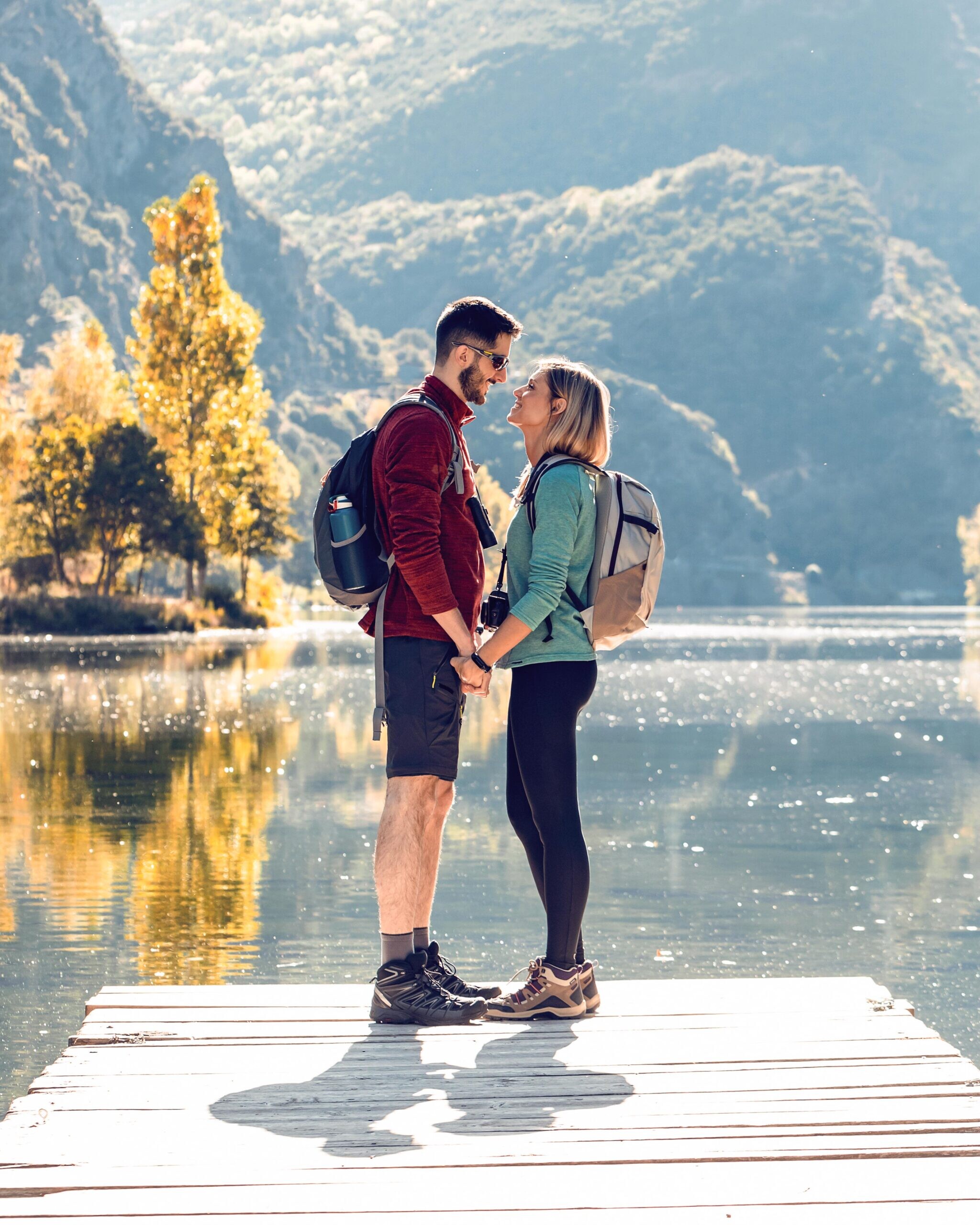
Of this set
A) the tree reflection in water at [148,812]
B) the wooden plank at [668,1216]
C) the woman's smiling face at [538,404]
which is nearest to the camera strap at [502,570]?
the woman's smiling face at [538,404]

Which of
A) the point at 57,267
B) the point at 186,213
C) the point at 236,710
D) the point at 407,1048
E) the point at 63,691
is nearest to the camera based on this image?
the point at 407,1048

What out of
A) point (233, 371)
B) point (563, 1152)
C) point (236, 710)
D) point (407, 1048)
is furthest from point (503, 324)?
point (233, 371)

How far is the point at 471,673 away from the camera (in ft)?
17.1

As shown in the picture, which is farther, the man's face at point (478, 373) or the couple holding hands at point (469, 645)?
the man's face at point (478, 373)

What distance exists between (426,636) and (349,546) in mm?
395

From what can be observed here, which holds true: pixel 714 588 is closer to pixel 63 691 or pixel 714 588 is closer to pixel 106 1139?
pixel 63 691

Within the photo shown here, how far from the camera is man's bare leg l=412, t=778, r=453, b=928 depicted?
211 inches

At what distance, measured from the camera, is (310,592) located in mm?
124938

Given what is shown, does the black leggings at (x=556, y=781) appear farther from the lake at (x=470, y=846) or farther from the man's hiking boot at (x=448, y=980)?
the lake at (x=470, y=846)

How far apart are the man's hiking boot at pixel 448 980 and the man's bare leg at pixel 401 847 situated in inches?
4.8

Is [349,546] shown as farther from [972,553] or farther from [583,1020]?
[972,553]

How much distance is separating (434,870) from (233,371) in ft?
150

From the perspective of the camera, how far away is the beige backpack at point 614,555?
5.39m

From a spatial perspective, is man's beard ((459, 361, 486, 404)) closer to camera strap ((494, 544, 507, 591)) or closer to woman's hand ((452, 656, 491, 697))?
camera strap ((494, 544, 507, 591))
